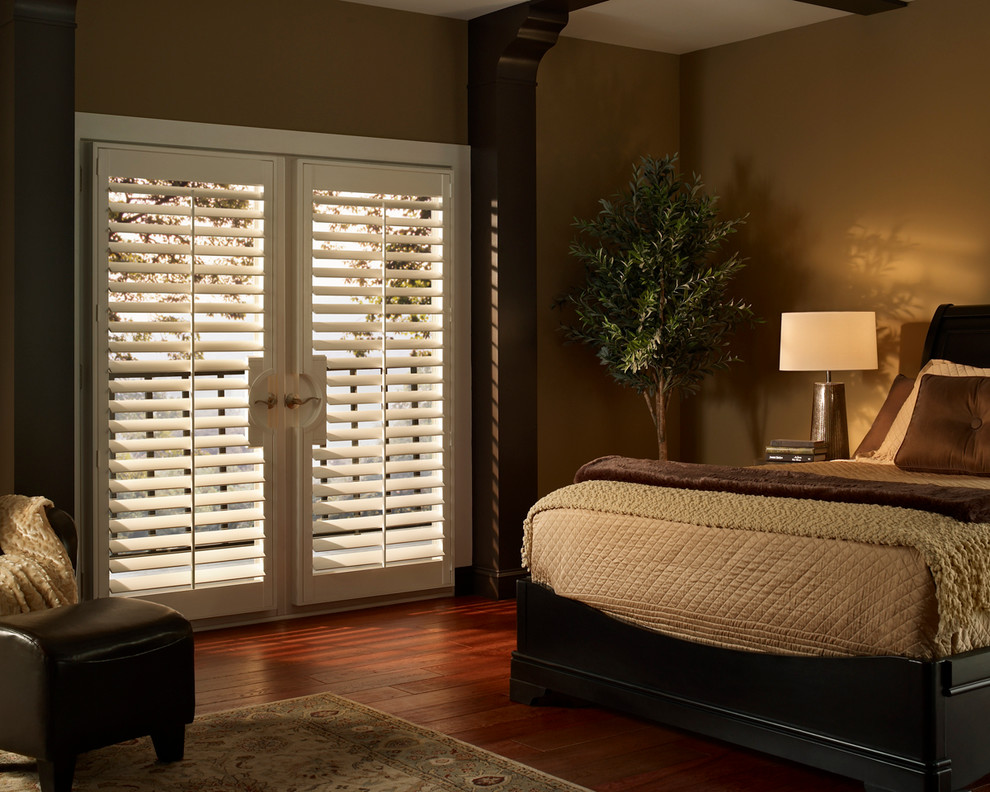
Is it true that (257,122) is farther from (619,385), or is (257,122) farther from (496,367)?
(619,385)

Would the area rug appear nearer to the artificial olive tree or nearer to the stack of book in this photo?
the stack of book

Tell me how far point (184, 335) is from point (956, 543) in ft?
10.1

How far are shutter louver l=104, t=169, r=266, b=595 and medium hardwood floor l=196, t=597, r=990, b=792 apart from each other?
0.40 m

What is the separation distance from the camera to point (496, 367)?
5.41 metres

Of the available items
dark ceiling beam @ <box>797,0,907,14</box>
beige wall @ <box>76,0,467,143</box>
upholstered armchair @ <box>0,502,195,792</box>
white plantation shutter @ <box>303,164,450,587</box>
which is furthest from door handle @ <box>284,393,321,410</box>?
dark ceiling beam @ <box>797,0,907,14</box>

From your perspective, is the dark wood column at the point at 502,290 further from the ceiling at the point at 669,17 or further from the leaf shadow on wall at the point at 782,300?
the leaf shadow on wall at the point at 782,300

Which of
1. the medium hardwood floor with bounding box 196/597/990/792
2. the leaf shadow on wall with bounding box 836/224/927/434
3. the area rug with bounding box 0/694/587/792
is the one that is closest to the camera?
the area rug with bounding box 0/694/587/792

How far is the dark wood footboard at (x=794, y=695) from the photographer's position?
273 centimetres

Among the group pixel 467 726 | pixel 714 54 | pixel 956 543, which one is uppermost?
pixel 714 54

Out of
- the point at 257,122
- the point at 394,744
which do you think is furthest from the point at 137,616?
the point at 257,122

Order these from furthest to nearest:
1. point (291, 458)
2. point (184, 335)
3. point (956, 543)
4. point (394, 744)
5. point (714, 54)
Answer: point (714, 54) → point (291, 458) → point (184, 335) → point (394, 744) → point (956, 543)

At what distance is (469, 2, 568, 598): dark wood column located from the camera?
5.39 metres

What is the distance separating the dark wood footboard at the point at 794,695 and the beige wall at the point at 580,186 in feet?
7.30

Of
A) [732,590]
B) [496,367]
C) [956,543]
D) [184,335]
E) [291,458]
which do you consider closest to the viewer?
[956,543]
